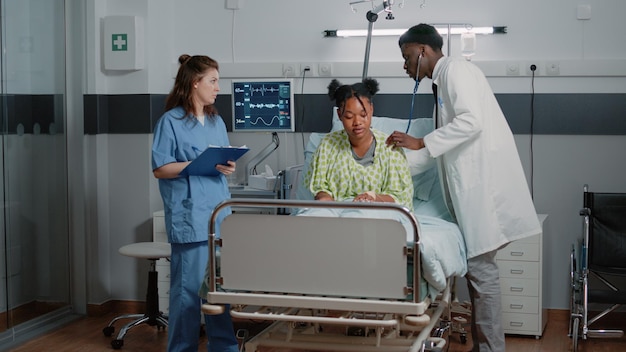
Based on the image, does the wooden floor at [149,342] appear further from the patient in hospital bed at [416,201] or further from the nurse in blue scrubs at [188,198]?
the patient in hospital bed at [416,201]

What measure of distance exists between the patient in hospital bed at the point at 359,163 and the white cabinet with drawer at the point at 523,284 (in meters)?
1.13

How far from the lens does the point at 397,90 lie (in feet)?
16.7

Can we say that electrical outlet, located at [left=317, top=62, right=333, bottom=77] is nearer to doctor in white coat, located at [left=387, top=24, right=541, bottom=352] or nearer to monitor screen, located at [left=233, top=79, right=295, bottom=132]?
monitor screen, located at [left=233, top=79, right=295, bottom=132]

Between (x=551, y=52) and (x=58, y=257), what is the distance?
3.11 meters

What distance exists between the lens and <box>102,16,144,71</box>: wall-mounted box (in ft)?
16.4

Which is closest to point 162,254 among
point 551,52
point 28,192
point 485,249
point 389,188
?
point 28,192

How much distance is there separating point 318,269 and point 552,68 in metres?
2.53

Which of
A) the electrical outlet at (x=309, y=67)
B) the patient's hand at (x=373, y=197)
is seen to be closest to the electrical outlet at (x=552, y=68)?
the electrical outlet at (x=309, y=67)

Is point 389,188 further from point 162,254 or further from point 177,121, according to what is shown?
point 162,254

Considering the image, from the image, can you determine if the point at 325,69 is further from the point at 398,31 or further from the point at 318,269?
the point at 318,269

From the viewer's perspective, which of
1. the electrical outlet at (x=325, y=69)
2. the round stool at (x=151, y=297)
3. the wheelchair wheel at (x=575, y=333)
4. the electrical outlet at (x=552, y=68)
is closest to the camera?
the wheelchair wheel at (x=575, y=333)

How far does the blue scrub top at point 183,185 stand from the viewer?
3.60 m

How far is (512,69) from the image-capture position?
4.91 meters

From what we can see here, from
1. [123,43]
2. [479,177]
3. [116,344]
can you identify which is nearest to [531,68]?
[479,177]
